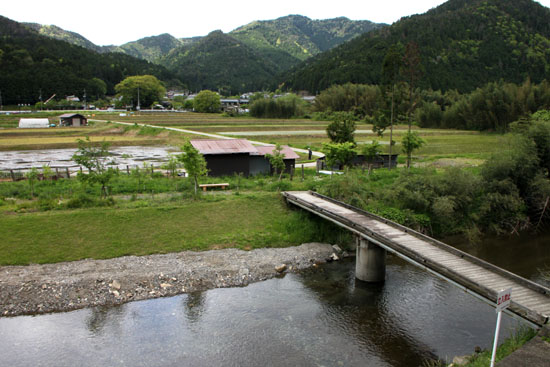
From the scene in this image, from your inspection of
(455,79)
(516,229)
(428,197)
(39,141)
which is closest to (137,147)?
(39,141)

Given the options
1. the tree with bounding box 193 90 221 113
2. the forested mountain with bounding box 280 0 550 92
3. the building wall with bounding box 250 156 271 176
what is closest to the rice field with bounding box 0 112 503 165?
the building wall with bounding box 250 156 271 176

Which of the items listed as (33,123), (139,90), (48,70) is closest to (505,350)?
(33,123)

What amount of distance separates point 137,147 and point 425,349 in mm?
50271

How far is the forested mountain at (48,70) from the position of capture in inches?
4875

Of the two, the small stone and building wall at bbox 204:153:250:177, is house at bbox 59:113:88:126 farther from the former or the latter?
the small stone

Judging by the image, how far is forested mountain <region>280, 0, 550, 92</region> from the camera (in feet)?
410

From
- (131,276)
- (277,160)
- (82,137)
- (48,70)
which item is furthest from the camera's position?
(48,70)

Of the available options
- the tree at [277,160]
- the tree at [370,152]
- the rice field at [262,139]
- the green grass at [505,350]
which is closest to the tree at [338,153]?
the tree at [370,152]

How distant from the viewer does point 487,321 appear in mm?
15648

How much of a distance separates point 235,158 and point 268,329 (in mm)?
19817

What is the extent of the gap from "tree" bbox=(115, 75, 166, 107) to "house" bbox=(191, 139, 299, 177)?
108 metres

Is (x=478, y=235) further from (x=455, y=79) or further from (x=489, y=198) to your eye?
(x=455, y=79)

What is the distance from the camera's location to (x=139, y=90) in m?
141

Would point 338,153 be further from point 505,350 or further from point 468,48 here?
point 468,48
